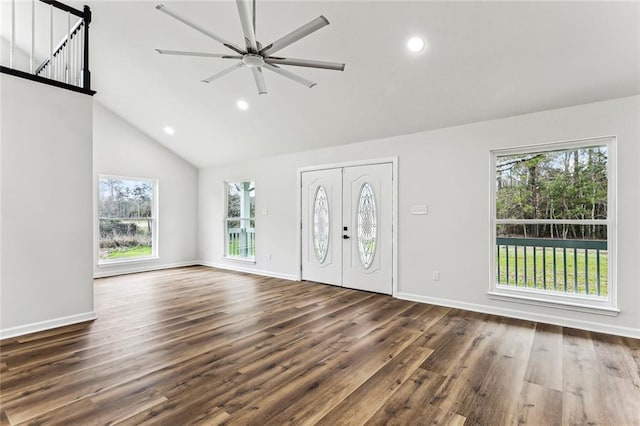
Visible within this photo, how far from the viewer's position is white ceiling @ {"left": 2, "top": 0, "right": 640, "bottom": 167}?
291 centimetres

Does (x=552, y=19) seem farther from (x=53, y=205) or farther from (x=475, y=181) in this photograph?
(x=53, y=205)

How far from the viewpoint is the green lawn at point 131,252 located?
262 inches

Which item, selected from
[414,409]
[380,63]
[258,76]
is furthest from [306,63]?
[414,409]

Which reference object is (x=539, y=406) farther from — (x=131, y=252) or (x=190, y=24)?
(x=131, y=252)

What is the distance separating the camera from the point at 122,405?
2.09 metres

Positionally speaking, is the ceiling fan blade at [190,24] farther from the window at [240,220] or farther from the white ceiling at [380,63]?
the window at [240,220]

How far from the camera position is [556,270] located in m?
3.93

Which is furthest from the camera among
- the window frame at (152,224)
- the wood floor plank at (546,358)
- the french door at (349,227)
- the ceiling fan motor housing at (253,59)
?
the window frame at (152,224)

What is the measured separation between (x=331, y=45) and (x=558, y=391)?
3.73 meters

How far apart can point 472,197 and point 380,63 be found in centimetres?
209

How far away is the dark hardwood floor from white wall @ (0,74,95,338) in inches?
13.4

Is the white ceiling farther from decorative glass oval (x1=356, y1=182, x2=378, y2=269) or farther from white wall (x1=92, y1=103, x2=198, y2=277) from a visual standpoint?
white wall (x1=92, y1=103, x2=198, y2=277)

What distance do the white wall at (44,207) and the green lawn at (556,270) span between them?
5.22m

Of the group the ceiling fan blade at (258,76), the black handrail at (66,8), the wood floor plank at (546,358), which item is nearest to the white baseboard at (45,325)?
the ceiling fan blade at (258,76)
